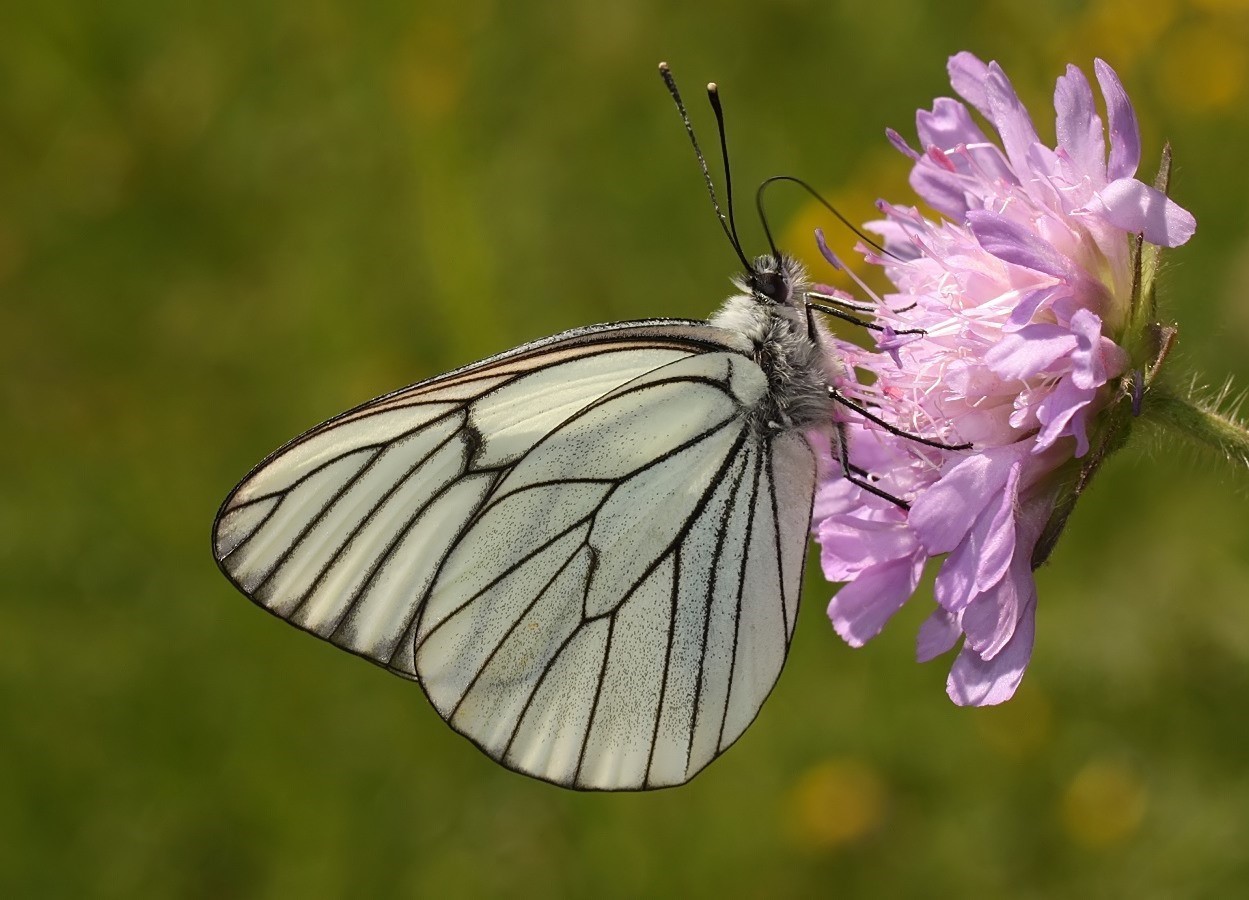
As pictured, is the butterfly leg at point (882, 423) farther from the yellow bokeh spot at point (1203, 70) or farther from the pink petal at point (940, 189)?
the yellow bokeh spot at point (1203, 70)

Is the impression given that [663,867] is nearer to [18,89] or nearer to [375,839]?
[375,839]

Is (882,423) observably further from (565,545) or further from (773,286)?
(565,545)

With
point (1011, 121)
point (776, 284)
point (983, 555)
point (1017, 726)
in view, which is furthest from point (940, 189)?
point (1017, 726)

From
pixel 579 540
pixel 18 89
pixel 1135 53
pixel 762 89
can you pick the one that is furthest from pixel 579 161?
pixel 579 540

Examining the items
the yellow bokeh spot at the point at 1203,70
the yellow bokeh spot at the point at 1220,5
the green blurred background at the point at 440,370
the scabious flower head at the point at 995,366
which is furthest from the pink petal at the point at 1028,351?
the yellow bokeh spot at the point at 1220,5

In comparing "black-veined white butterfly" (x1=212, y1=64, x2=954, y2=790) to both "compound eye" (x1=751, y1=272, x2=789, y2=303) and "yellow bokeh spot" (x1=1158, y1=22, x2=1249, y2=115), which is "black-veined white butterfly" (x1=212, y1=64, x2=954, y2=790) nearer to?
"compound eye" (x1=751, y1=272, x2=789, y2=303)

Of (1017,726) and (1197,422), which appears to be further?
(1017,726)

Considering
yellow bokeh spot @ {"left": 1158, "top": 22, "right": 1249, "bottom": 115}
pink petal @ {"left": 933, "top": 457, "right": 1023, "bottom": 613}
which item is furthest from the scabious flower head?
yellow bokeh spot @ {"left": 1158, "top": 22, "right": 1249, "bottom": 115}
